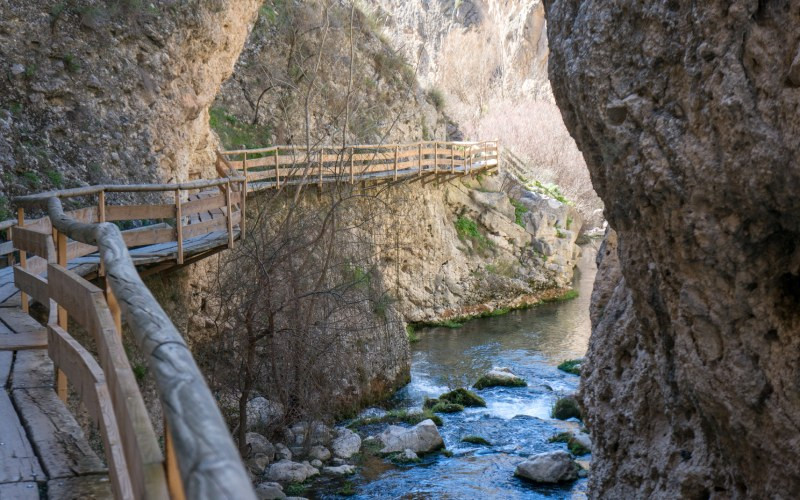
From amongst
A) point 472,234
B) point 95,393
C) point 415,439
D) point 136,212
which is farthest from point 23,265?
point 472,234

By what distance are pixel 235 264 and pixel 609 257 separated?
8.11 m

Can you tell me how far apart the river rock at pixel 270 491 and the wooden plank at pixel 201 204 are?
400 cm

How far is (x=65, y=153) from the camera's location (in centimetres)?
1300

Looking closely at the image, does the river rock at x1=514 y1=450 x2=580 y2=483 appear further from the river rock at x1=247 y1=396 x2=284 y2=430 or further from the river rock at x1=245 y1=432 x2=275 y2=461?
the river rock at x1=247 y1=396 x2=284 y2=430

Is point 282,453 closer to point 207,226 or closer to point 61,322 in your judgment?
point 207,226

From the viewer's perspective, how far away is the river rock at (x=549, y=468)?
11.8m

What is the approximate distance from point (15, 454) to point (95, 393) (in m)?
0.48

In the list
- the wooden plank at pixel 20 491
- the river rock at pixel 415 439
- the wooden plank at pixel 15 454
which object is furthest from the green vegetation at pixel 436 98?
the wooden plank at pixel 20 491

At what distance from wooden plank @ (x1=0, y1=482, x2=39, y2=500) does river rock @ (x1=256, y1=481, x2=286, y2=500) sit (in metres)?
8.30

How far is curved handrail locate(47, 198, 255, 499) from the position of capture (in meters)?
1.24

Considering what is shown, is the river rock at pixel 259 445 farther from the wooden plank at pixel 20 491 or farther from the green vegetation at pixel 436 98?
the green vegetation at pixel 436 98

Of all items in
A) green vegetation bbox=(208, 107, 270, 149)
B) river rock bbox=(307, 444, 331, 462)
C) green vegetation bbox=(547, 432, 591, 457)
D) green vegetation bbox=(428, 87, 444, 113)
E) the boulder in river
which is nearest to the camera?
river rock bbox=(307, 444, 331, 462)

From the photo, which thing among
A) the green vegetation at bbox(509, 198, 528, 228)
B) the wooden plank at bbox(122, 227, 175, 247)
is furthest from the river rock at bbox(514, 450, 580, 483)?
the green vegetation at bbox(509, 198, 528, 228)

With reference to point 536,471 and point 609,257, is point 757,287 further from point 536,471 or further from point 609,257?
point 536,471
